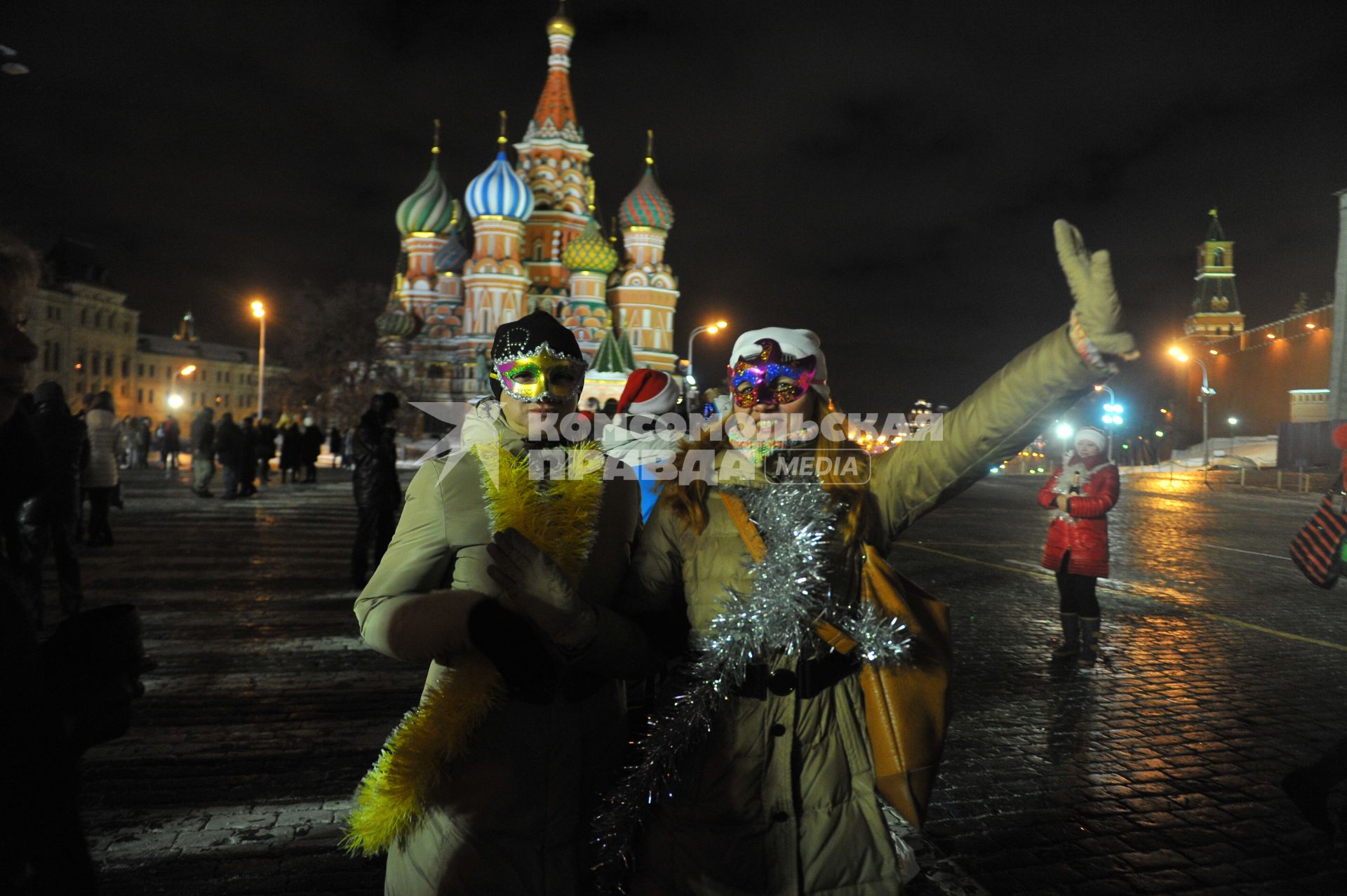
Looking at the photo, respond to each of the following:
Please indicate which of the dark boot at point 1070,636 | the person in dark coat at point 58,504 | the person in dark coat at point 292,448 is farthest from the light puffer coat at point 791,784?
the person in dark coat at point 292,448

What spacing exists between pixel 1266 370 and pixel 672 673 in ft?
231

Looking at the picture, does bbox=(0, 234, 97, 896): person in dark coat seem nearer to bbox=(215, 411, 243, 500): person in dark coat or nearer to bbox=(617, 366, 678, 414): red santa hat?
bbox=(617, 366, 678, 414): red santa hat

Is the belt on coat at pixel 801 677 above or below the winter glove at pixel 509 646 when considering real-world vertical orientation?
below

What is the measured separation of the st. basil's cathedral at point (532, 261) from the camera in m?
57.6

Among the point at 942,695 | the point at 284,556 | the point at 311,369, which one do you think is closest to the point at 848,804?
the point at 942,695

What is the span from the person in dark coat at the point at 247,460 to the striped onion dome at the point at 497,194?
1500 inches

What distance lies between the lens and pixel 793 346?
2721 mm

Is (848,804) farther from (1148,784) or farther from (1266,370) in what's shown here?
(1266,370)

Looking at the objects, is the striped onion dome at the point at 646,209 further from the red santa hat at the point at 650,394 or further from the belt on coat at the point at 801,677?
the belt on coat at the point at 801,677

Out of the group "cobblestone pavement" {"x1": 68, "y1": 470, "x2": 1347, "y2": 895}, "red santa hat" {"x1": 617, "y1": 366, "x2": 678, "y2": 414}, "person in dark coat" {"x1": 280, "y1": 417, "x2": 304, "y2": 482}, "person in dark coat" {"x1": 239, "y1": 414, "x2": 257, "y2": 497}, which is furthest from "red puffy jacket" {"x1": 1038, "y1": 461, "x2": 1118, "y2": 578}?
"person in dark coat" {"x1": 280, "y1": 417, "x2": 304, "y2": 482}

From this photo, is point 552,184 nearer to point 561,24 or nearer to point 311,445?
point 561,24

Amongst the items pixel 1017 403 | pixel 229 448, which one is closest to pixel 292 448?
pixel 229 448

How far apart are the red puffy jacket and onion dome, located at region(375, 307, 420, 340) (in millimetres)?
57388

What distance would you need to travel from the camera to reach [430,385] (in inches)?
2275
